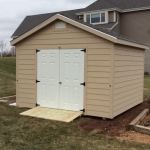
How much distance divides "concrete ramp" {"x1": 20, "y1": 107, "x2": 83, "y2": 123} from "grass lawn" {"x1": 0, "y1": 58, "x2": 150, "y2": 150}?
244 millimetres

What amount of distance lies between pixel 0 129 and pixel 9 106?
2848mm

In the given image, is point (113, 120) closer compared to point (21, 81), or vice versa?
point (113, 120)

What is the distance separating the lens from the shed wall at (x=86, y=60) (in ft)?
23.7

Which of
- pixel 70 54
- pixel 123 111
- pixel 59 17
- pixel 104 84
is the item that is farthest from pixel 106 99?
pixel 59 17

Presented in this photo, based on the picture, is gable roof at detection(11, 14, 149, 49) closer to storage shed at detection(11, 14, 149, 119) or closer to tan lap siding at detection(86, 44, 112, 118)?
storage shed at detection(11, 14, 149, 119)

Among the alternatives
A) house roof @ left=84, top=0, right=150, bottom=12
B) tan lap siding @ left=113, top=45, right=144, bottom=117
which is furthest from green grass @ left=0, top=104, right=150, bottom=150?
house roof @ left=84, top=0, right=150, bottom=12

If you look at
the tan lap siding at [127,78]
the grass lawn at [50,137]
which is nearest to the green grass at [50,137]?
the grass lawn at [50,137]

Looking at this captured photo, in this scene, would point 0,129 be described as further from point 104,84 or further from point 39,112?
point 104,84

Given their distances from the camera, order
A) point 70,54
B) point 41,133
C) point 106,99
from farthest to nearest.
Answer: point 70,54
point 106,99
point 41,133

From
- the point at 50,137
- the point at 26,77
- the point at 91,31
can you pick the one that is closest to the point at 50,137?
the point at 50,137

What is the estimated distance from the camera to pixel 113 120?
287 inches

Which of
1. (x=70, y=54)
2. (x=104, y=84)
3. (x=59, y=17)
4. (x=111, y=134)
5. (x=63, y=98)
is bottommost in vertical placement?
(x=111, y=134)

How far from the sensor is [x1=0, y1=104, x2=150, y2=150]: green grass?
199 inches

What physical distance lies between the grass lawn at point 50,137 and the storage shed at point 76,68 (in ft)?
3.02
